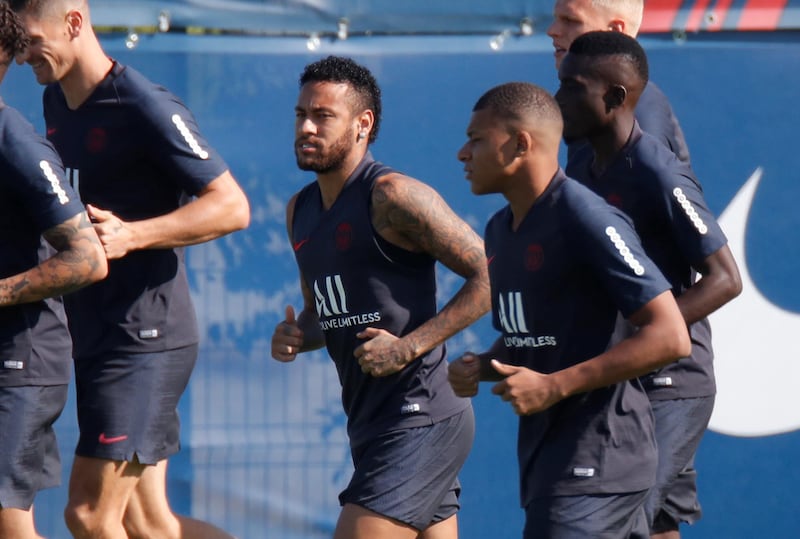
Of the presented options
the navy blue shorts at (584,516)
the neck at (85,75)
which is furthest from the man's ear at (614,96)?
the neck at (85,75)

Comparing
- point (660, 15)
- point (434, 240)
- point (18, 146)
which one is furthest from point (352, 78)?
point (660, 15)

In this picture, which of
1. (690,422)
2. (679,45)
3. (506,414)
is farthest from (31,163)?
(679,45)

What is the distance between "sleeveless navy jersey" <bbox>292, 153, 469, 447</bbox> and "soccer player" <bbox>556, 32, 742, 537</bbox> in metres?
0.59

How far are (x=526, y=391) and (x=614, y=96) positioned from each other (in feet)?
3.68

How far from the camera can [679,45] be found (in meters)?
5.47

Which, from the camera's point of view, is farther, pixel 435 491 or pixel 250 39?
pixel 250 39

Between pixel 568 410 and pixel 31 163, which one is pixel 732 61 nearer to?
pixel 568 410

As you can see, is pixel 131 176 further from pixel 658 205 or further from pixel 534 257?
pixel 658 205

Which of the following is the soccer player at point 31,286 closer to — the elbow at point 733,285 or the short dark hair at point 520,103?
the short dark hair at point 520,103

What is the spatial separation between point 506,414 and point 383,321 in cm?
158

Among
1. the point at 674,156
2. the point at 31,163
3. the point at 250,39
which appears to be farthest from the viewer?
the point at 250,39

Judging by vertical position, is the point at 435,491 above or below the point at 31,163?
below

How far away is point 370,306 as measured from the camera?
4.00 meters

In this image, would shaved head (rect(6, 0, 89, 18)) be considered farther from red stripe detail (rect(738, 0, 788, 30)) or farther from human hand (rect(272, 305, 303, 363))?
red stripe detail (rect(738, 0, 788, 30))
